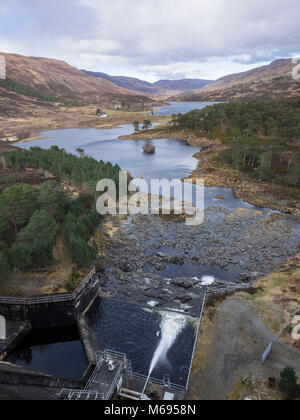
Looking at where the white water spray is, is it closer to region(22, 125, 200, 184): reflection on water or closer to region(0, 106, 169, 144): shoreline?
region(22, 125, 200, 184): reflection on water

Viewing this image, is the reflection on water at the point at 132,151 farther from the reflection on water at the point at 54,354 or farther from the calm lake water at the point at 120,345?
the reflection on water at the point at 54,354

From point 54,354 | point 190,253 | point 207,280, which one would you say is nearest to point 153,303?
point 207,280

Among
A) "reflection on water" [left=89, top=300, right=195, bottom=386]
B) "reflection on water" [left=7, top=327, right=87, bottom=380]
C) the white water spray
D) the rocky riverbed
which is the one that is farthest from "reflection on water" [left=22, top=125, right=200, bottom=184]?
"reflection on water" [left=7, top=327, right=87, bottom=380]

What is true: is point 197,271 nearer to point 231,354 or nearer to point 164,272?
point 164,272

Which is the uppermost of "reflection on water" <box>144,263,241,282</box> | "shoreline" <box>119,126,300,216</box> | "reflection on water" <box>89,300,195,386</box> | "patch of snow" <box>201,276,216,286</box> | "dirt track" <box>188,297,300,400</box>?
"shoreline" <box>119,126,300,216</box>

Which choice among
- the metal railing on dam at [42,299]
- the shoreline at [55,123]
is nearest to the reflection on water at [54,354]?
the metal railing on dam at [42,299]
